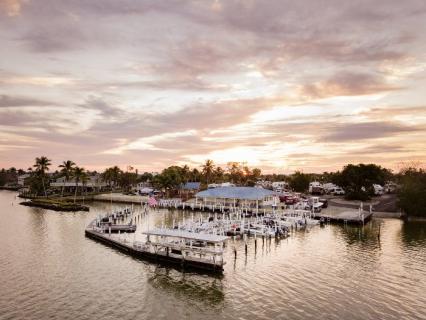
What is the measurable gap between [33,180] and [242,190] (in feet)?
307

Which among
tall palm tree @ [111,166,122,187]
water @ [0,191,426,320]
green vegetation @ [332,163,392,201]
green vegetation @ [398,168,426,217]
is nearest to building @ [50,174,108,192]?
tall palm tree @ [111,166,122,187]

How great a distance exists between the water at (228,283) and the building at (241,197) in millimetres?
45987

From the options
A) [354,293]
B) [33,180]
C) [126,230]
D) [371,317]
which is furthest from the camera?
[33,180]

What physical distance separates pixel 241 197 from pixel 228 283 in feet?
233

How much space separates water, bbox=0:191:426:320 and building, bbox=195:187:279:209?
151 ft

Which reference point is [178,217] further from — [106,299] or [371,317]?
[371,317]

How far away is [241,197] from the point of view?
116 metres

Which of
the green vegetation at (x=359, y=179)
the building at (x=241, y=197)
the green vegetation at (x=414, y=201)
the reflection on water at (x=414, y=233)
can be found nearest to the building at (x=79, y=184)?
the building at (x=241, y=197)

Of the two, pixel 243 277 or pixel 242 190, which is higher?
pixel 242 190

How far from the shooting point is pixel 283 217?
91312 mm

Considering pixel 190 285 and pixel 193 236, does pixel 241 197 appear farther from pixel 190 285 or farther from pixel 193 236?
pixel 190 285

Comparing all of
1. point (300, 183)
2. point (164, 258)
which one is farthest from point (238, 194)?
point (164, 258)

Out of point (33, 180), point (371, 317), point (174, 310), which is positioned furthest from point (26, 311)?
point (33, 180)

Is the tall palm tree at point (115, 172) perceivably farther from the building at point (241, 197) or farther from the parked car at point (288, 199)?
the parked car at point (288, 199)
